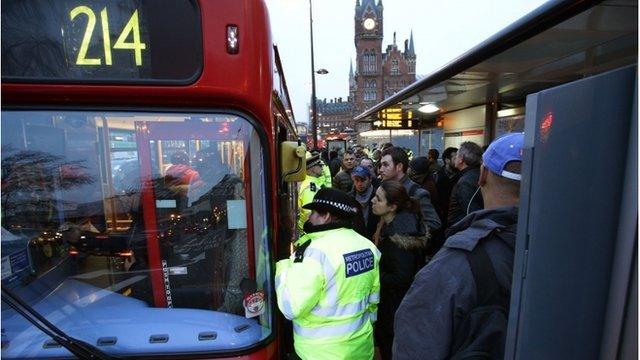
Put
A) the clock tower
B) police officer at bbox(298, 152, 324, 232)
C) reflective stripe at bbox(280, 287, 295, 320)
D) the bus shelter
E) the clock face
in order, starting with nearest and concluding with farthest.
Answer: reflective stripe at bbox(280, 287, 295, 320), the bus shelter, police officer at bbox(298, 152, 324, 232), the clock face, the clock tower

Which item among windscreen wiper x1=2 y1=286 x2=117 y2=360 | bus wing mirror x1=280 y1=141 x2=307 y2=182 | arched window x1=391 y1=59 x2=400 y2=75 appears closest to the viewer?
windscreen wiper x1=2 y1=286 x2=117 y2=360

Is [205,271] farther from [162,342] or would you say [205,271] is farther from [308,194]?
[308,194]

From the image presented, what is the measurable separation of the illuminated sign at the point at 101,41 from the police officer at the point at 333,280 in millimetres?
1030

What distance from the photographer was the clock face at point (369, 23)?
86.1 meters

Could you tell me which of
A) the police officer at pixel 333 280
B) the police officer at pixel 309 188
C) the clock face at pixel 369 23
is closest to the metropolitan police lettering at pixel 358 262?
the police officer at pixel 333 280

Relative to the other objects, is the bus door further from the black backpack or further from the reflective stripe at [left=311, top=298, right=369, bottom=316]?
the black backpack

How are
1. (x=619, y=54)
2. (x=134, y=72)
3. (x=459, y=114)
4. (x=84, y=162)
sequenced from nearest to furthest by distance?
(x=134, y=72)
(x=84, y=162)
(x=619, y=54)
(x=459, y=114)

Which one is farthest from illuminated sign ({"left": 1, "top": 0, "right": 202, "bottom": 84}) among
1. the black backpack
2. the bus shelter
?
the bus shelter

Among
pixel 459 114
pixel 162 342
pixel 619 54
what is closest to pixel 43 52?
pixel 162 342

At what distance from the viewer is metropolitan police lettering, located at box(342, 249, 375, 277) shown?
2086 millimetres

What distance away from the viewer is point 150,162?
171cm

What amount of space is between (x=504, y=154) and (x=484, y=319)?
2.21 feet

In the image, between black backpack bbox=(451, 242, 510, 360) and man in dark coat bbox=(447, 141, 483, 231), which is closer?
black backpack bbox=(451, 242, 510, 360)

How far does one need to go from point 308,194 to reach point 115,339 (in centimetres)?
335
